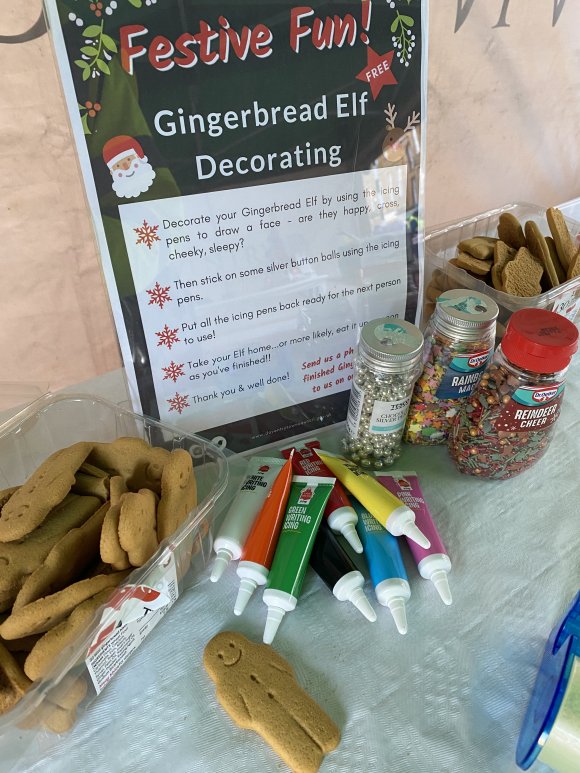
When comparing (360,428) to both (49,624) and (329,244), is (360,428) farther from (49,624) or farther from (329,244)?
(49,624)

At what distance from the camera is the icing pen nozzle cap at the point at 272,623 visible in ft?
1.36

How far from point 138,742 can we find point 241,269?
1.13 feet

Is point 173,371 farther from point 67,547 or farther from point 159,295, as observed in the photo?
point 67,547

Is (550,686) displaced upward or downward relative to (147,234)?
downward

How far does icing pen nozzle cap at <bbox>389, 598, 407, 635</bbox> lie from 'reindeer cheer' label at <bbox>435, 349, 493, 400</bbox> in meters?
0.19

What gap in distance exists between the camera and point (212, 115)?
16.5 inches

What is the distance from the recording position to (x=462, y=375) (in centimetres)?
52

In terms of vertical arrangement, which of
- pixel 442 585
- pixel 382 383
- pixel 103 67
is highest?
pixel 103 67

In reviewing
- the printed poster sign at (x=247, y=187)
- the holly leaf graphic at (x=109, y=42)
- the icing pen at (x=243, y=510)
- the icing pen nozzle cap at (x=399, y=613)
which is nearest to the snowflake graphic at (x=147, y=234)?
the printed poster sign at (x=247, y=187)

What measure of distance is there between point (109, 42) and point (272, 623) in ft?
1.34

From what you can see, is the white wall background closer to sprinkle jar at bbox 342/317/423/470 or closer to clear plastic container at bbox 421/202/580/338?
clear plastic container at bbox 421/202/580/338

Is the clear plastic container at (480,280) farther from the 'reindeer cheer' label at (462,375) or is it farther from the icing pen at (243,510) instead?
the icing pen at (243,510)

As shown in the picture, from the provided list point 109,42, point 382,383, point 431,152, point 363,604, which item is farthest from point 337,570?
point 431,152

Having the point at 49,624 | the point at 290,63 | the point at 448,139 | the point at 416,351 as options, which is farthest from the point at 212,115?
the point at 448,139
